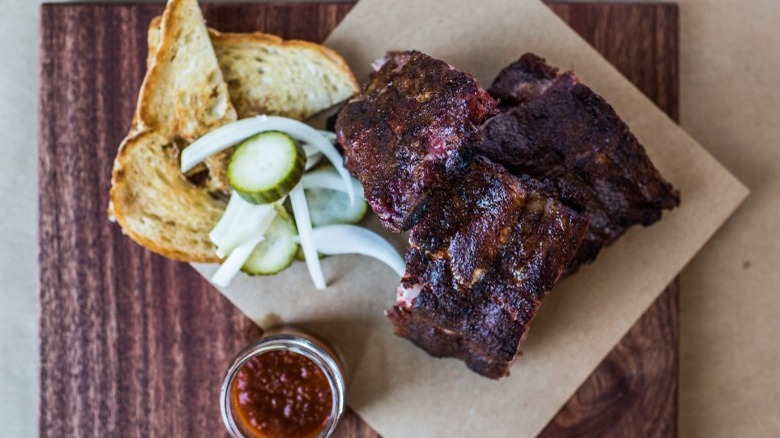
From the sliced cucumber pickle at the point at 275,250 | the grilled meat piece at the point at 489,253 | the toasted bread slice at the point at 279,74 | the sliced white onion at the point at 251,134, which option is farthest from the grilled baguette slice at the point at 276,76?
the grilled meat piece at the point at 489,253

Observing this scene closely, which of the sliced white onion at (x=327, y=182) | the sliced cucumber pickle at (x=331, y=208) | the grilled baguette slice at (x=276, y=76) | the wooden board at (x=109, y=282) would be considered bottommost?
the wooden board at (x=109, y=282)

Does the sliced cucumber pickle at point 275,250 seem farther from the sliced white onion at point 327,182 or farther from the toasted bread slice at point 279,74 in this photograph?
the toasted bread slice at point 279,74

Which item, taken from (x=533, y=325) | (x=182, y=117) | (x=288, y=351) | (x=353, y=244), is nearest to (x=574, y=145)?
(x=533, y=325)

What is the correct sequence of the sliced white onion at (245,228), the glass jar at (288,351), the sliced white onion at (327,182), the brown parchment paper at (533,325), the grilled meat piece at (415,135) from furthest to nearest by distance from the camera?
the brown parchment paper at (533,325)
the sliced white onion at (327,182)
the sliced white onion at (245,228)
the glass jar at (288,351)
the grilled meat piece at (415,135)

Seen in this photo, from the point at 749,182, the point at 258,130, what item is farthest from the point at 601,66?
the point at 258,130

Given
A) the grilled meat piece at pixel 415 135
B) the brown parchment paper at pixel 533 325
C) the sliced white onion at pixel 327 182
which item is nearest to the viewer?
the grilled meat piece at pixel 415 135

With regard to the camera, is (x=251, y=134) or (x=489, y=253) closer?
(x=489, y=253)

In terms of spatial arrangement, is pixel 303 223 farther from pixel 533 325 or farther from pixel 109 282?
pixel 533 325
